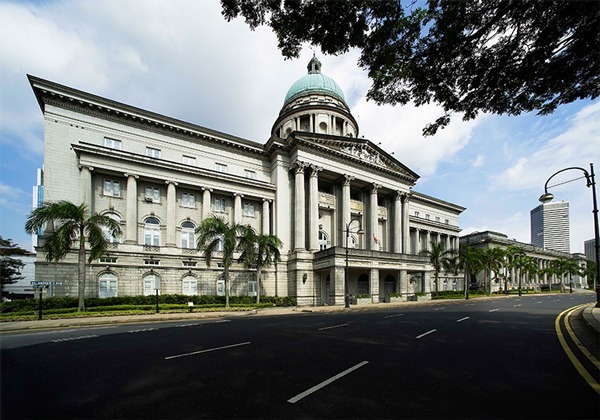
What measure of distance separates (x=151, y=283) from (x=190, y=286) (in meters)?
3.74

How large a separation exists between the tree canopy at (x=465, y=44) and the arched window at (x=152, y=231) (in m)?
27.9

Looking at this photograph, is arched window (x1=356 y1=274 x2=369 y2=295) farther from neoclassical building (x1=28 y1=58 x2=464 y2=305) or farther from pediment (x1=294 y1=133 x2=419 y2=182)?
pediment (x1=294 y1=133 x2=419 y2=182)

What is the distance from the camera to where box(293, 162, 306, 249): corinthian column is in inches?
1408

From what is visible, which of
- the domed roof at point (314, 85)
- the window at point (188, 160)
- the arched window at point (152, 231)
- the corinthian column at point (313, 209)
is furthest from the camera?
the domed roof at point (314, 85)

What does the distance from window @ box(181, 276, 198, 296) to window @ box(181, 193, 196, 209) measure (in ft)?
26.7

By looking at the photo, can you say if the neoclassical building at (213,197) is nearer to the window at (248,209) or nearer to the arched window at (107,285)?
the arched window at (107,285)

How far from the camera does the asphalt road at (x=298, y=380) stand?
4418 millimetres

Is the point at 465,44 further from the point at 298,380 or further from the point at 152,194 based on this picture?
the point at 152,194

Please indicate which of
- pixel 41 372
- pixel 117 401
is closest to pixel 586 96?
pixel 117 401

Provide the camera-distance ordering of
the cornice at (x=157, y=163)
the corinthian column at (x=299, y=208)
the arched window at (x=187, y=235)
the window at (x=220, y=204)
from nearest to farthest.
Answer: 1. the cornice at (x=157, y=163)
2. the arched window at (x=187, y=235)
3. the corinthian column at (x=299, y=208)
4. the window at (x=220, y=204)

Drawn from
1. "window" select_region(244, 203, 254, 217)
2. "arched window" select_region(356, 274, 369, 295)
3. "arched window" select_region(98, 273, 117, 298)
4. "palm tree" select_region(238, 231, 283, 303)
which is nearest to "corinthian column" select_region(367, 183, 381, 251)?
"arched window" select_region(356, 274, 369, 295)

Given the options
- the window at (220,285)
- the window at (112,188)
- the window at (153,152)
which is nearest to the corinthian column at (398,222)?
the window at (220,285)

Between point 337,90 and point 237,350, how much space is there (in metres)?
58.4

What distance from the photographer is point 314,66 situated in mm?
61750
